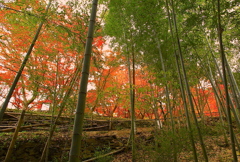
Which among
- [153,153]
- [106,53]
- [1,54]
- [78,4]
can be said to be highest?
[106,53]

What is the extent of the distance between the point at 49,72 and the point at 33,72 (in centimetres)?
44

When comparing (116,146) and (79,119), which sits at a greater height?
(79,119)

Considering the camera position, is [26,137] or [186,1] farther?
[26,137]

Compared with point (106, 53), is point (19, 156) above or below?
below

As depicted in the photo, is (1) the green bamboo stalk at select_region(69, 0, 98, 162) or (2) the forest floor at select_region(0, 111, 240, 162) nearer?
(1) the green bamboo stalk at select_region(69, 0, 98, 162)

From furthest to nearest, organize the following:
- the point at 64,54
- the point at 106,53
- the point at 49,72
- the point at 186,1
Result: the point at 106,53 < the point at 64,54 < the point at 49,72 < the point at 186,1

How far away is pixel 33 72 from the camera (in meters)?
3.13

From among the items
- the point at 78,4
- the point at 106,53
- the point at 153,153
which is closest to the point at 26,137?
the point at 153,153

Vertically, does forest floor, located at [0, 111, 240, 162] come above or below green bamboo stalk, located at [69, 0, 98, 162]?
below

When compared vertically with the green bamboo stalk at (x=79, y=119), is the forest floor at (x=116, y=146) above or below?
below

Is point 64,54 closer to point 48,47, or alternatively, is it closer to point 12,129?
point 48,47

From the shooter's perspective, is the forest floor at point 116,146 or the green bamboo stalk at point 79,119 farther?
the forest floor at point 116,146

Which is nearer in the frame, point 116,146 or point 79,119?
point 79,119

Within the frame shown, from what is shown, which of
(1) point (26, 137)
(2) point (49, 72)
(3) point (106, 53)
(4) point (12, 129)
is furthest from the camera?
(3) point (106, 53)
